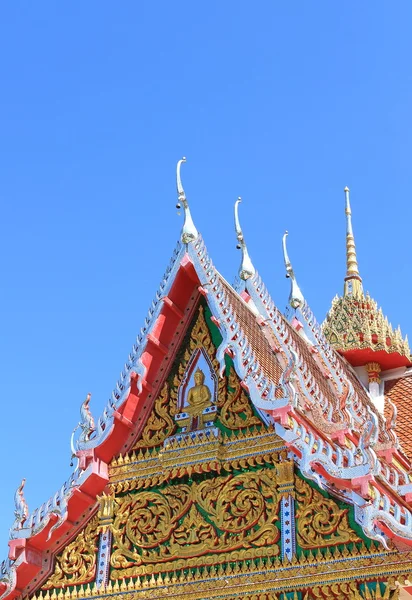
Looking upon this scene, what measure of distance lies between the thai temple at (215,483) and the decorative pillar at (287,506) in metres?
0.01

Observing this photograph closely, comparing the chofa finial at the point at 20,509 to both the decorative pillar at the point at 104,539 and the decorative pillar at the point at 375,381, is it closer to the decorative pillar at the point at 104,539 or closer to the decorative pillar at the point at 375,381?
the decorative pillar at the point at 104,539

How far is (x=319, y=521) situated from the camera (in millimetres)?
9148

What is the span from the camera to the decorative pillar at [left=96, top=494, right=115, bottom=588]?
10.2m

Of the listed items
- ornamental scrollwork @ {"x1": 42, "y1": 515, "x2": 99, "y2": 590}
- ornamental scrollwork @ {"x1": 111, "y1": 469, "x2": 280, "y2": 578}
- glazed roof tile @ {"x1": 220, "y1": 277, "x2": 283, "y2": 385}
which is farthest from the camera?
glazed roof tile @ {"x1": 220, "y1": 277, "x2": 283, "y2": 385}

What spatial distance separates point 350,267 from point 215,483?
23.9 feet

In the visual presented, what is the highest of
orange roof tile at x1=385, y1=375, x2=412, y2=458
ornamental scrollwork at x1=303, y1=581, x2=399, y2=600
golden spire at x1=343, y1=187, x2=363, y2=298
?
golden spire at x1=343, y1=187, x2=363, y2=298

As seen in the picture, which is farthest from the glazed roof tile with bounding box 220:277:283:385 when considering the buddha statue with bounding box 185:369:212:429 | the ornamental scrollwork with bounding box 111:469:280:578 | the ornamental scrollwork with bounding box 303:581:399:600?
the ornamental scrollwork with bounding box 303:581:399:600

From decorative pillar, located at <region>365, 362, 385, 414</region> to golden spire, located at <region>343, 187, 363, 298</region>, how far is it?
1.56 meters

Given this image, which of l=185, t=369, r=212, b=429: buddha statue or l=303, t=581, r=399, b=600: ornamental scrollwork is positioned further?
l=185, t=369, r=212, b=429: buddha statue

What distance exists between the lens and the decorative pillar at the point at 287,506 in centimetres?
920

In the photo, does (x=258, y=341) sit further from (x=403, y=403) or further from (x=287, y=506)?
(x=403, y=403)

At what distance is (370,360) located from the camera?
14625mm

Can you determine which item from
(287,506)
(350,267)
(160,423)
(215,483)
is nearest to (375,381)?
(350,267)

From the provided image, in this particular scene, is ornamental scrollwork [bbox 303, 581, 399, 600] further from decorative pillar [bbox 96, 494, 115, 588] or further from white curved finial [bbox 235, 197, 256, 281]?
white curved finial [bbox 235, 197, 256, 281]
